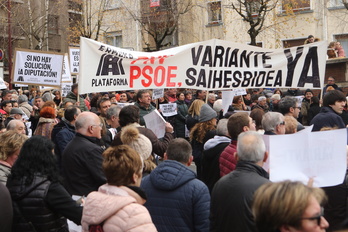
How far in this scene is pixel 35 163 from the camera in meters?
4.88

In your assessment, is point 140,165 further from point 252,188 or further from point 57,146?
point 57,146

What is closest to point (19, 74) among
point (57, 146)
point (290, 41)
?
point (57, 146)

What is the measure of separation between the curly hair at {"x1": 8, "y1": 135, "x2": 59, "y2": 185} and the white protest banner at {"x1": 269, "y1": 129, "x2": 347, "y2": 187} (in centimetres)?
180

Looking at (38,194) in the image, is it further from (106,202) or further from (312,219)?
(312,219)

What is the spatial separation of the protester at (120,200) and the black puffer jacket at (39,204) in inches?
25.6

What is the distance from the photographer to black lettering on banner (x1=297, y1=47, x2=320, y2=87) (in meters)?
10.9

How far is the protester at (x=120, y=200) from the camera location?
393cm

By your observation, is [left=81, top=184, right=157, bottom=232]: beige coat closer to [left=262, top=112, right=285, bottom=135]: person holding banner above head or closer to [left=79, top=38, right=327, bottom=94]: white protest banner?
[left=262, top=112, right=285, bottom=135]: person holding banner above head

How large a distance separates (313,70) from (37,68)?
6.38 m

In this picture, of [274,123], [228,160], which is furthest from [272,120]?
[228,160]

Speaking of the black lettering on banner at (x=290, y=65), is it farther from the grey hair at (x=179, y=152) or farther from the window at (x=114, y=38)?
the window at (x=114, y=38)

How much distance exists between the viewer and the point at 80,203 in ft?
17.0

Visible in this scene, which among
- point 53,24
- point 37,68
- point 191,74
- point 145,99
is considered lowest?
point 145,99

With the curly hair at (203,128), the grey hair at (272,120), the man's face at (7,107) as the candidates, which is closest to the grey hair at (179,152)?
the grey hair at (272,120)
